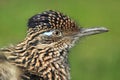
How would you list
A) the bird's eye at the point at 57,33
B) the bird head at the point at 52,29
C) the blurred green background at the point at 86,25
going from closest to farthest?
the bird head at the point at 52,29 < the bird's eye at the point at 57,33 < the blurred green background at the point at 86,25

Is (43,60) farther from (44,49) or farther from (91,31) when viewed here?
(91,31)

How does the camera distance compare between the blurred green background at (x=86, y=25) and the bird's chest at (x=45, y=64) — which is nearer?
the bird's chest at (x=45, y=64)

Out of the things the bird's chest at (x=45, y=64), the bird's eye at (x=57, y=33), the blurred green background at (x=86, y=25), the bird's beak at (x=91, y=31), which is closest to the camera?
the bird's chest at (x=45, y=64)

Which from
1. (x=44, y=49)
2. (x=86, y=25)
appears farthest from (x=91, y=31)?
(x=86, y=25)

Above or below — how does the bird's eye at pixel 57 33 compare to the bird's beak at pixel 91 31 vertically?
above

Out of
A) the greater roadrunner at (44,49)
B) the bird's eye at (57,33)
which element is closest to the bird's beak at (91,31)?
the greater roadrunner at (44,49)

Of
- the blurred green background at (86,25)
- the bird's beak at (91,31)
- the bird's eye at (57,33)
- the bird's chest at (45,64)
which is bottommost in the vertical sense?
the blurred green background at (86,25)

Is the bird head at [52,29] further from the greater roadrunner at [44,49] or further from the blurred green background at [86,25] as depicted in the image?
the blurred green background at [86,25]
